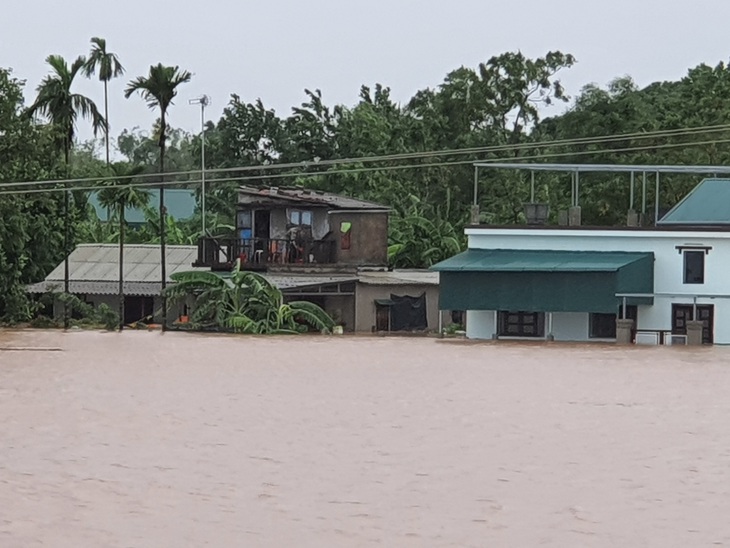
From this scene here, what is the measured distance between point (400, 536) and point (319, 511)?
1559 millimetres

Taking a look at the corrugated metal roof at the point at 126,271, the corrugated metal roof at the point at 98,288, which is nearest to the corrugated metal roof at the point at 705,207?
the corrugated metal roof at the point at 126,271

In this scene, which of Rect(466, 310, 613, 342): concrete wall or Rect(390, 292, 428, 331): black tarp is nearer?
Rect(466, 310, 613, 342): concrete wall

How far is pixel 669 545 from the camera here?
15.0m

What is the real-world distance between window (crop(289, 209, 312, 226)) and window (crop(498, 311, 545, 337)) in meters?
9.25

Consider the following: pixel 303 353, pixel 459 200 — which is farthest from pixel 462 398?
pixel 459 200

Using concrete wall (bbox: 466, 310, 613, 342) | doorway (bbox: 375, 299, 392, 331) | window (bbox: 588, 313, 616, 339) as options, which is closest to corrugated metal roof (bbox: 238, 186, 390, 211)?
doorway (bbox: 375, 299, 392, 331)

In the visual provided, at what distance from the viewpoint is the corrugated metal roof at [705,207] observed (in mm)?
48906

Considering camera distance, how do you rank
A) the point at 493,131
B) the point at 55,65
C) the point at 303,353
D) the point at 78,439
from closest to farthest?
the point at 78,439, the point at 303,353, the point at 55,65, the point at 493,131

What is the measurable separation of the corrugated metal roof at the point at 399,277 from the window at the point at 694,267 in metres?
8.64

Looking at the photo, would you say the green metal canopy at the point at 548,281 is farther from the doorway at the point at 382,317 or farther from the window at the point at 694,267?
the doorway at the point at 382,317

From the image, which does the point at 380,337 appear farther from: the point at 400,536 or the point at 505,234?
the point at 400,536

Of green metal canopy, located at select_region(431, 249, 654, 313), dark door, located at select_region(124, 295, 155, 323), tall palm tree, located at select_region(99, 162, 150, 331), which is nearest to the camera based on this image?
green metal canopy, located at select_region(431, 249, 654, 313)

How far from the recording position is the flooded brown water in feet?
51.5

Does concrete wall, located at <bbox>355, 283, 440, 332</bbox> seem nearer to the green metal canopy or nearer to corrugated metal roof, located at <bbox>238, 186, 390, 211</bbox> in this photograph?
the green metal canopy
